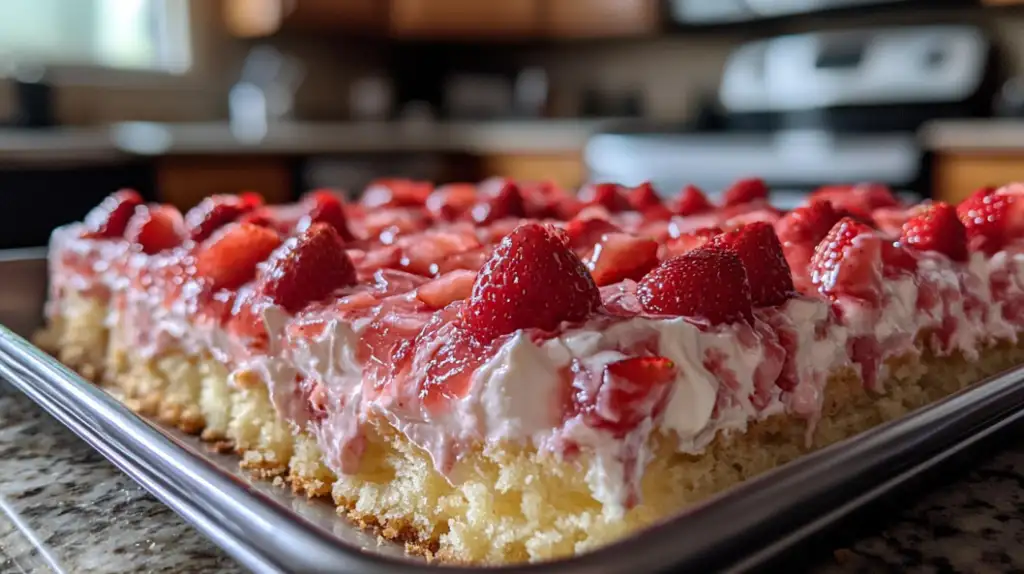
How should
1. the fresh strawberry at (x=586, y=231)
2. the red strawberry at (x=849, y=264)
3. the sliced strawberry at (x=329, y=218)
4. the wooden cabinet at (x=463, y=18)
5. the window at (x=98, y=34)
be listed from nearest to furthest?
the red strawberry at (x=849, y=264) < the fresh strawberry at (x=586, y=231) < the sliced strawberry at (x=329, y=218) < the window at (x=98, y=34) < the wooden cabinet at (x=463, y=18)

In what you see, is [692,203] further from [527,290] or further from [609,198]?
[527,290]

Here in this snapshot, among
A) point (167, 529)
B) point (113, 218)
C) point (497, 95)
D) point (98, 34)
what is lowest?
point (167, 529)

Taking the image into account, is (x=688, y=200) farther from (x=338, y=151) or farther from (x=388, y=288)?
(x=338, y=151)

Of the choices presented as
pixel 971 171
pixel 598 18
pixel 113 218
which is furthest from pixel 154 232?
pixel 598 18

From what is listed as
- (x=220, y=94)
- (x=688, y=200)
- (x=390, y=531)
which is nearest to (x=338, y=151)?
(x=220, y=94)

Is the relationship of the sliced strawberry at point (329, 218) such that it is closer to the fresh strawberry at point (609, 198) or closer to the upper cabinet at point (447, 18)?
the fresh strawberry at point (609, 198)

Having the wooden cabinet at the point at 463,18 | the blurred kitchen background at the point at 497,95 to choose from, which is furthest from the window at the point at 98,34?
the wooden cabinet at the point at 463,18
